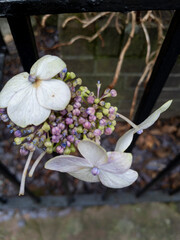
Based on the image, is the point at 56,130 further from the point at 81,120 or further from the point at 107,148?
the point at 107,148

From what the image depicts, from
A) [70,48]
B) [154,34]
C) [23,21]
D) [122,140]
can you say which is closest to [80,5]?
[23,21]

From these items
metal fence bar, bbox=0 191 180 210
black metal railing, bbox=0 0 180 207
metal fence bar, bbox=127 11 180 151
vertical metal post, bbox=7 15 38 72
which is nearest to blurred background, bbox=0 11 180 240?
metal fence bar, bbox=0 191 180 210

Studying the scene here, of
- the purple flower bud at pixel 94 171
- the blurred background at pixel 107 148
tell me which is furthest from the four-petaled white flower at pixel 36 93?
the blurred background at pixel 107 148

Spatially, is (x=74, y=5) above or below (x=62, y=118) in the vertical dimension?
above

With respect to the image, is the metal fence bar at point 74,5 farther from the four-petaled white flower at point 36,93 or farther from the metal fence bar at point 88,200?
the metal fence bar at point 88,200

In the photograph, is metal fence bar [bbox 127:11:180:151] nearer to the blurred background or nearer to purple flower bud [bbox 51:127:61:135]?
the blurred background

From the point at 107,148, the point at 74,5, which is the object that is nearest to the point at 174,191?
the point at 107,148

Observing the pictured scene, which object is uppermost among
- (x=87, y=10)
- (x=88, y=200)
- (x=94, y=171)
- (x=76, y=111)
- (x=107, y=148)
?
(x=87, y=10)
